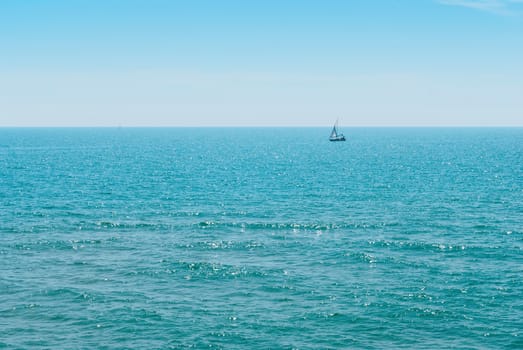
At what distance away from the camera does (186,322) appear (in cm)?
5056

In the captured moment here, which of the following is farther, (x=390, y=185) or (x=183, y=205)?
(x=390, y=185)

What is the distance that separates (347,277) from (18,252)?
145 ft

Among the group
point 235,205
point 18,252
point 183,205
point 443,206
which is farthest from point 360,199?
point 18,252

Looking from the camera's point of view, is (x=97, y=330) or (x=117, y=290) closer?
(x=97, y=330)

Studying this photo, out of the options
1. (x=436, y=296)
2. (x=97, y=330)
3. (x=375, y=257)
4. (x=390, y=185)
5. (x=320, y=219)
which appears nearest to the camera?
(x=97, y=330)

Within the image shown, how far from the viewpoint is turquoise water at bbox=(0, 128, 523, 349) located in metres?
48.4

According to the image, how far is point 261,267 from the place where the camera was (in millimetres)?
66312

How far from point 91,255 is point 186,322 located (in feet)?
85.3

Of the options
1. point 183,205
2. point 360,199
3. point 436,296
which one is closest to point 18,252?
point 183,205

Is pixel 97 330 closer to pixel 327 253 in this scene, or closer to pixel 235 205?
pixel 327 253

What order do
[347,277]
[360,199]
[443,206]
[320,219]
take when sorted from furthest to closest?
1. [360,199]
2. [443,206]
3. [320,219]
4. [347,277]

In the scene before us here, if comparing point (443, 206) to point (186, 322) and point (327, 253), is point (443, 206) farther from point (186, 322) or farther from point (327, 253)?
point (186, 322)

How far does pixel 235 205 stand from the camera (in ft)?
350

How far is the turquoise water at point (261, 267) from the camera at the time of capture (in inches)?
1906
